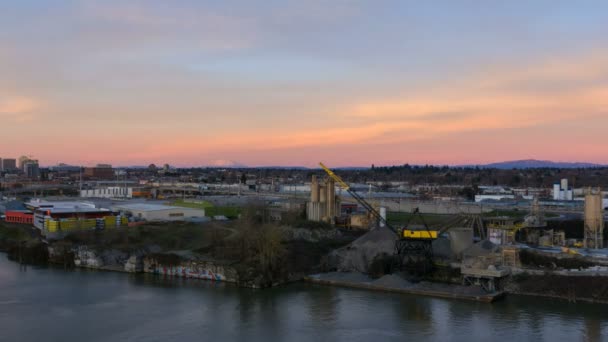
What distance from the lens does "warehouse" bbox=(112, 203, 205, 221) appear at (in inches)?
590

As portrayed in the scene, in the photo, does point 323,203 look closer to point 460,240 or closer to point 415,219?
point 415,219

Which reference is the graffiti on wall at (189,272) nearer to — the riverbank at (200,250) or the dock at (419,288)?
the riverbank at (200,250)

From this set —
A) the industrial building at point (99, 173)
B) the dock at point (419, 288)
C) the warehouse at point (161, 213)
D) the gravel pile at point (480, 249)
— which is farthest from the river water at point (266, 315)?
the industrial building at point (99, 173)

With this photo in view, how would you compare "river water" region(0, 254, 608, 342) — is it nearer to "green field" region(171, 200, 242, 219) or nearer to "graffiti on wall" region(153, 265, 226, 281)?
"graffiti on wall" region(153, 265, 226, 281)

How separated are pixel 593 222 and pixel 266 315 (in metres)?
6.89

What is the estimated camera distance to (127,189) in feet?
84.7

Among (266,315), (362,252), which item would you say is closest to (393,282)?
(362,252)

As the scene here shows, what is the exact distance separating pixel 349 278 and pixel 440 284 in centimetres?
135

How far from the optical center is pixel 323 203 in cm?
1371

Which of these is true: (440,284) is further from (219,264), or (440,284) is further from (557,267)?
(219,264)

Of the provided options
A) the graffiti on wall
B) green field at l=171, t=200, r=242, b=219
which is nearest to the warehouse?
green field at l=171, t=200, r=242, b=219

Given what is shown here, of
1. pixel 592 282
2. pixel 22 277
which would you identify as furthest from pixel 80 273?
pixel 592 282

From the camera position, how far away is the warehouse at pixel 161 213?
49.1ft

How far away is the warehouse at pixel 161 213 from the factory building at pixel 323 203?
126 inches
